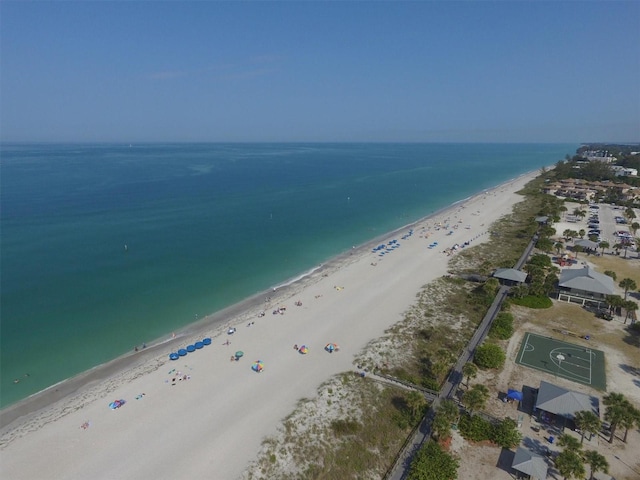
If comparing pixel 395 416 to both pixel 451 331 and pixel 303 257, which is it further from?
pixel 303 257

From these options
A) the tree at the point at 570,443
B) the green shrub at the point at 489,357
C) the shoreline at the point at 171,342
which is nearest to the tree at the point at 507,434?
the tree at the point at 570,443

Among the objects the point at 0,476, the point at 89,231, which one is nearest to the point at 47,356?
the point at 0,476

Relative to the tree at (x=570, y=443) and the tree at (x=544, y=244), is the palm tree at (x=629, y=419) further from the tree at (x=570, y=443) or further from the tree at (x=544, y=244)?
the tree at (x=544, y=244)

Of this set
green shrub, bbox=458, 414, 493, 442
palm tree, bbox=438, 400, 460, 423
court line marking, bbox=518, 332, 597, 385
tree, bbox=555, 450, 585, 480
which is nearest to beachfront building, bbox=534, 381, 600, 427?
court line marking, bbox=518, 332, 597, 385

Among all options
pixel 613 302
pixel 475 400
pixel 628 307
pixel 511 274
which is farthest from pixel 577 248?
pixel 475 400

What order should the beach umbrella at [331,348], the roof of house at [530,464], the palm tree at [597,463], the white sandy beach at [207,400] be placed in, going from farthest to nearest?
the beach umbrella at [331,348] → the white sandy beach at [207,400] → the roof of house at [530,464] → the palm tree at [597,463]

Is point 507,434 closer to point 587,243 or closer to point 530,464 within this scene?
point 530,464
